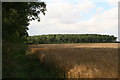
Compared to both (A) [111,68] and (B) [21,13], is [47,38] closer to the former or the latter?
(B) [21,13]

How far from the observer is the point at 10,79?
32.3 ft

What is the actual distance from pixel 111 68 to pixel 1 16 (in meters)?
5.43

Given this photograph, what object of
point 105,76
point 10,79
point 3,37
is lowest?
point 10,79

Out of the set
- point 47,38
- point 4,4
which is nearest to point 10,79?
point 4,4

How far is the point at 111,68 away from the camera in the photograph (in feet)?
23.5

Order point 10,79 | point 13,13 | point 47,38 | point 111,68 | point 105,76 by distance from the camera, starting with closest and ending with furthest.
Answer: point 105,76 < point 111,68 < point 10,79 < point 13,13 < point 47,38

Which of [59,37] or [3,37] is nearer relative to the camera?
[3,37]

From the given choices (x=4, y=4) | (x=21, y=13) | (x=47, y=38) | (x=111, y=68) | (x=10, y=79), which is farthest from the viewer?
(x=47, y=38)

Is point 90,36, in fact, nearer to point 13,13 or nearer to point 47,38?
point 47,38

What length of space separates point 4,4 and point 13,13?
117cm

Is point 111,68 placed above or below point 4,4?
below

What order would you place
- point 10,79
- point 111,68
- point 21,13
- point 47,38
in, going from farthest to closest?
point 47,38 < point 21,13 < point 10,79 < point 111,68

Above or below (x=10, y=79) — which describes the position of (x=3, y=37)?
above

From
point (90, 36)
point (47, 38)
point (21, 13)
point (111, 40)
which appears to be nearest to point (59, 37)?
point (47, 38)
